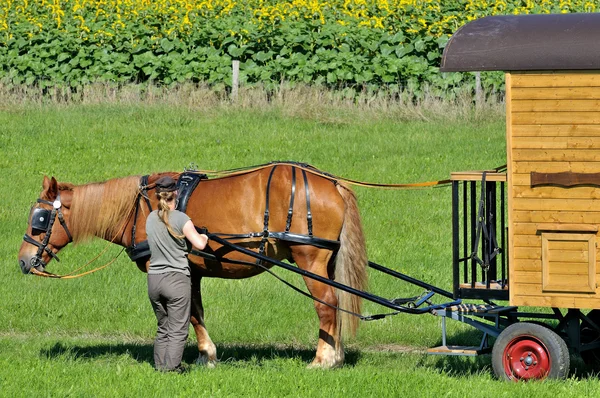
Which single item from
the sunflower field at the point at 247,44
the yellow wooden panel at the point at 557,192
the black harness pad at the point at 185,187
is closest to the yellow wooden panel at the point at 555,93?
the yellow wooden panel at the point at 557,192

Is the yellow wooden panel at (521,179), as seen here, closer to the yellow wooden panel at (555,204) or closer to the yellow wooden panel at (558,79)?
the yellow wooden panel at (555,204)

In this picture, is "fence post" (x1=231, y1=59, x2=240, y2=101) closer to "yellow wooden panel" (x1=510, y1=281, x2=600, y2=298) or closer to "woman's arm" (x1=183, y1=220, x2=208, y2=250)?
"woman's arm" (x1=183, y1=220, x2=208, y2=250)

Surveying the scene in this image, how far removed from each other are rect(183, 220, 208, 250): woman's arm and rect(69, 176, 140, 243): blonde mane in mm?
1106

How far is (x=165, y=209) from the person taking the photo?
8281 millimetres

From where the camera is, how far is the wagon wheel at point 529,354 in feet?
25.5

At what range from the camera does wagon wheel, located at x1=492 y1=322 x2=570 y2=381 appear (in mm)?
7781

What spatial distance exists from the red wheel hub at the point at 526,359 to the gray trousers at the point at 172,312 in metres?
2.61

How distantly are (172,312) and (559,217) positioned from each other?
320 cm

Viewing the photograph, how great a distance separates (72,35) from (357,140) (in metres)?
7.93

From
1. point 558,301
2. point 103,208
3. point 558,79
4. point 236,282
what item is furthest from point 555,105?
point 236,282

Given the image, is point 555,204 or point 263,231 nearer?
point 555,204

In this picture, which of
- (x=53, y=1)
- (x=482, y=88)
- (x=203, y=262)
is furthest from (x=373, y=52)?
(x=203, y=262)

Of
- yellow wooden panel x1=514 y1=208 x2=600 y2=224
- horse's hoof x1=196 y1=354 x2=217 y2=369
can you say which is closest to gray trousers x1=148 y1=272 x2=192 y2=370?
horse's hoof x1=196 y1=354 x2=217 y2=369

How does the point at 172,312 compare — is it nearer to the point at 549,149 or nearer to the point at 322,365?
the point at 322,365
